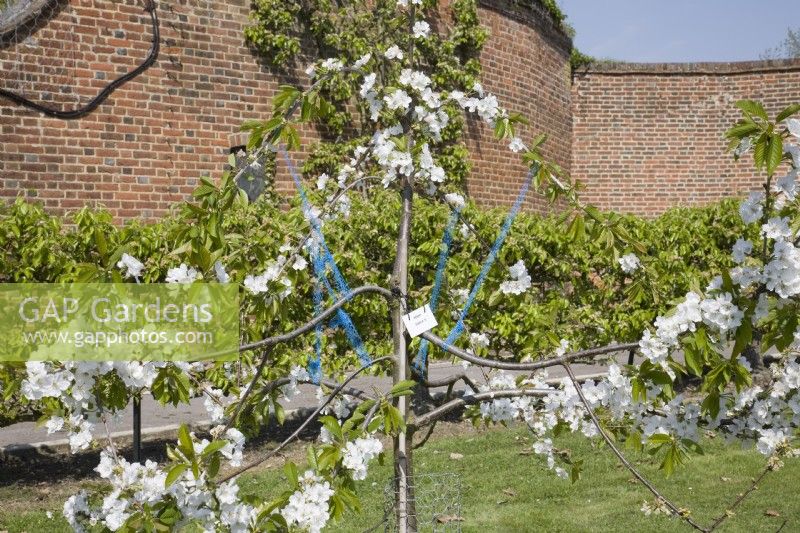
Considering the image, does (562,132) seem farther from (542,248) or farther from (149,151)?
(149,151)

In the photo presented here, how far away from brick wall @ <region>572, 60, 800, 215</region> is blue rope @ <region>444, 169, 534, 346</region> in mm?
3498

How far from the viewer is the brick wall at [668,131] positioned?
1614cm

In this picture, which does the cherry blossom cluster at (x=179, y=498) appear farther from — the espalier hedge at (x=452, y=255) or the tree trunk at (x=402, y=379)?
the espalier hedge at (x=452, y=255)

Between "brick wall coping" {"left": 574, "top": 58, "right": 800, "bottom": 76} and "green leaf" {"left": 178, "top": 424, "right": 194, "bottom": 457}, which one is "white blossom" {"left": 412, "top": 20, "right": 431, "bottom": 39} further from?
"brick wall coping" {"left": 574, "top": 58, "right": 800, "bottom": 76}

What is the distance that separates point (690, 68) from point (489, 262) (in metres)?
12.7

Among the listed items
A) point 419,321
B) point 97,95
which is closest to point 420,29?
point 419,321

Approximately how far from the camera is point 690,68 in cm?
1641

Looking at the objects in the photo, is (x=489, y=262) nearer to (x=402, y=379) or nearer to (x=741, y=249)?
(x=402, y=379)

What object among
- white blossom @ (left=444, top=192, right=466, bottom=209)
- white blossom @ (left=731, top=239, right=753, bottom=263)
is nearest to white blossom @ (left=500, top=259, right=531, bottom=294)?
white blossom @ (left=444, top=192, right=466, bottom=209)

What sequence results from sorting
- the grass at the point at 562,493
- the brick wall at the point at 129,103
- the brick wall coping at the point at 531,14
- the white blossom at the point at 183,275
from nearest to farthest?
1. the white blossom at the point at 183,275
2. the grass at the point at 562,493
3. the brick wall at the point at 129,103
4. the brick wall coping at the point at 531,14

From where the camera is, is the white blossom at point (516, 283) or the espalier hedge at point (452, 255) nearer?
the white blossom at point (516, 283)

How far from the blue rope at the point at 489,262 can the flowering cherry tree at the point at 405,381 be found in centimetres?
21

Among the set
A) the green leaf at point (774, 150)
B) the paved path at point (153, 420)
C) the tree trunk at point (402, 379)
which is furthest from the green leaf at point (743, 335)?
the paved path at point (153, 420)

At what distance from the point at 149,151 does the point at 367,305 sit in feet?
10.7
